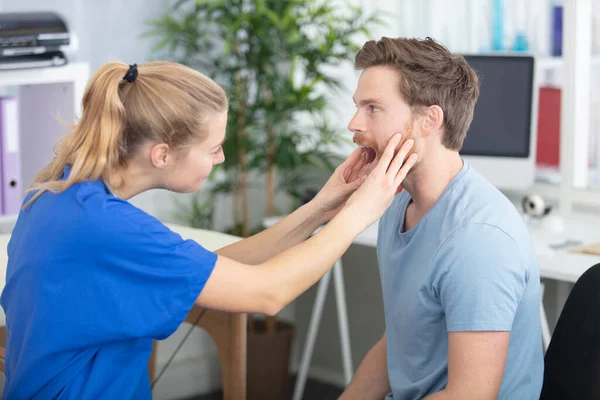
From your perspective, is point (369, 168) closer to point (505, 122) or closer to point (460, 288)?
point (460, 288)

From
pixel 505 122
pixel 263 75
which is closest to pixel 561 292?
pixel 505 122

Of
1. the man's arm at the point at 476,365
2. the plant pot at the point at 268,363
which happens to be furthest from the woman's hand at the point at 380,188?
the plant pot at the point at 268,363

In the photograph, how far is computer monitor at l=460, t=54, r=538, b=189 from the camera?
9.52 feet

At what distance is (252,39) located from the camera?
318 cm

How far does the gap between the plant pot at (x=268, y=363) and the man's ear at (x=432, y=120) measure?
5.85 ft

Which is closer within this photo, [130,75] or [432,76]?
[130,75]

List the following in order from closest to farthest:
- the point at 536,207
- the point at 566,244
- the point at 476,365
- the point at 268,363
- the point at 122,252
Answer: the point at 122,252 → the point at 476,365 → the point at 566,244 → the point at 536,207 → the point at 268,363

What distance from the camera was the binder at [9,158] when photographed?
8.23 feet

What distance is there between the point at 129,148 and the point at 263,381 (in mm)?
2009

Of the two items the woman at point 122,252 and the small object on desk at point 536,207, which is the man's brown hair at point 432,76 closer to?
the woman at point 122,252

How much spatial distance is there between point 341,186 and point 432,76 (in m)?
0.29

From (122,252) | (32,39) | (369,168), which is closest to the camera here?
(122,252)

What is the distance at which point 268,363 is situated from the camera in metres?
3.33

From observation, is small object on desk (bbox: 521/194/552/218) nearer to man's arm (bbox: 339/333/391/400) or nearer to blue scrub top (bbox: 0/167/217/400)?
man's arm (bbox: 339/333/391/400)
